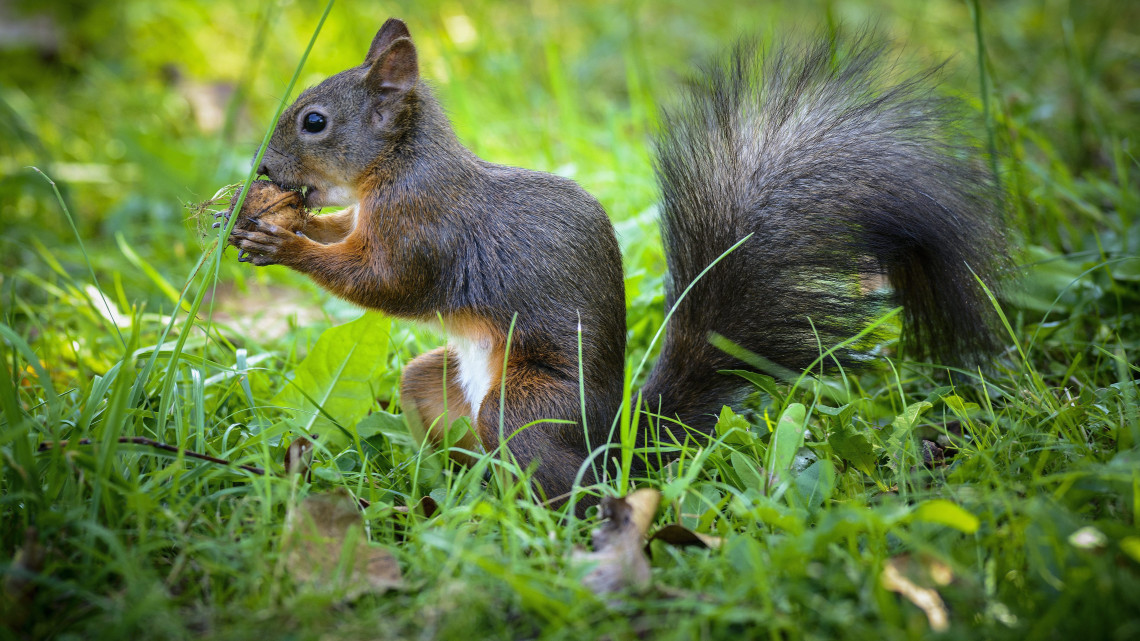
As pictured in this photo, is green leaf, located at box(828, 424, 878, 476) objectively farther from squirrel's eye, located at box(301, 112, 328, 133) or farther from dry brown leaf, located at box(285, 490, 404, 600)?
squirrel's eye, located at box(301, 112, 328, 133)

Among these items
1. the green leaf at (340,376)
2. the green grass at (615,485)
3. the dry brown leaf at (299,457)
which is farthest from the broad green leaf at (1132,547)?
the green leaf at (340,376)

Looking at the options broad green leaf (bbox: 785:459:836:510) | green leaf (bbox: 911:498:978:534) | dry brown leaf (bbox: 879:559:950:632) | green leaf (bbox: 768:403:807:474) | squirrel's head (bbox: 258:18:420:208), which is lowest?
dry brown leaf (bbox: 879:559:950:632)

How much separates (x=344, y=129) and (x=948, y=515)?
193 centimetres

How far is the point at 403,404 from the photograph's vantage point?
2.24m

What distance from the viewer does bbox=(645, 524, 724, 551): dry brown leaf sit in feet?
5.06

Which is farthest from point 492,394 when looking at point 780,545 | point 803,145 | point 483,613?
point 803,145

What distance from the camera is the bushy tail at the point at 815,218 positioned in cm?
203

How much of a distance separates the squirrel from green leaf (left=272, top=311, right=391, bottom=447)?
0.42ft

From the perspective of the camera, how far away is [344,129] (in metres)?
2.35

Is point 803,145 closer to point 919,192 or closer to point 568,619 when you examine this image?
point 919,192

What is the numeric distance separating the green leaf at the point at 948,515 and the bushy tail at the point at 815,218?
0.73m

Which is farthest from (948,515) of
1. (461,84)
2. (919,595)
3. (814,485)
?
(461,84)

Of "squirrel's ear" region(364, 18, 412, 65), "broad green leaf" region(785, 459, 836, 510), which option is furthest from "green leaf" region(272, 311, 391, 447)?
"broad green leaf" region(785, 459, 836, 510)

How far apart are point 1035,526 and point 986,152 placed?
1.22 m
